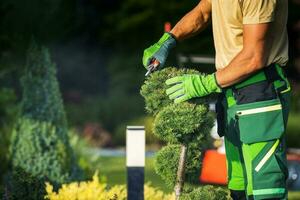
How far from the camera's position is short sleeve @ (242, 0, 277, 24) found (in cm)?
499

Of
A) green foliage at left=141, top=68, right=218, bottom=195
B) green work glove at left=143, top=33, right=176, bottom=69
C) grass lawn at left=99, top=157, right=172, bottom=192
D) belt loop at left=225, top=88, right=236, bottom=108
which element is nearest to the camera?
belt loop at left=225, top=88, right=236, bottom=108

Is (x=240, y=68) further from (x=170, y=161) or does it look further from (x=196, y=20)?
(x=170, y=161)

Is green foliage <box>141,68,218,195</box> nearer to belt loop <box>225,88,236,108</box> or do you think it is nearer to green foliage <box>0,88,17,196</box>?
belt loop <box>225,88,236,108</box>

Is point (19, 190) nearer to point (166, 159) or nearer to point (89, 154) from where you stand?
point (166, 159)

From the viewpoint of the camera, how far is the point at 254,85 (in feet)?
17.0

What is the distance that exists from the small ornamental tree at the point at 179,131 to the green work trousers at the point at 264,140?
0.82 feet

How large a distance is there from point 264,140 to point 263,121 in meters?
0.11

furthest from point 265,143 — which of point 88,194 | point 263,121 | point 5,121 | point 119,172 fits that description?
point 5,121

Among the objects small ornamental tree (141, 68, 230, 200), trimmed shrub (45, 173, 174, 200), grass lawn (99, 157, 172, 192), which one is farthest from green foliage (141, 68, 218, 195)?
grass lawn (99, 157, 172, 192)

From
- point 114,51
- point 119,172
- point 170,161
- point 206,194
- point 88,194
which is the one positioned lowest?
point 119,172

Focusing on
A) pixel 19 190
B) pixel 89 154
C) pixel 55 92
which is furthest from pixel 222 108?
pixel 89 154

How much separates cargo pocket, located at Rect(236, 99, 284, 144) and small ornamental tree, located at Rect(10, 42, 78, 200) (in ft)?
12.5

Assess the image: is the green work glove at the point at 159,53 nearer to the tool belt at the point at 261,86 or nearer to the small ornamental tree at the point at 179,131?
the small ornamental tree at the point at 179,131

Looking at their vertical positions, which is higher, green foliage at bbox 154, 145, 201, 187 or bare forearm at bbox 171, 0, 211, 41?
bare forearm at bbox 171, 0, 211, 41
